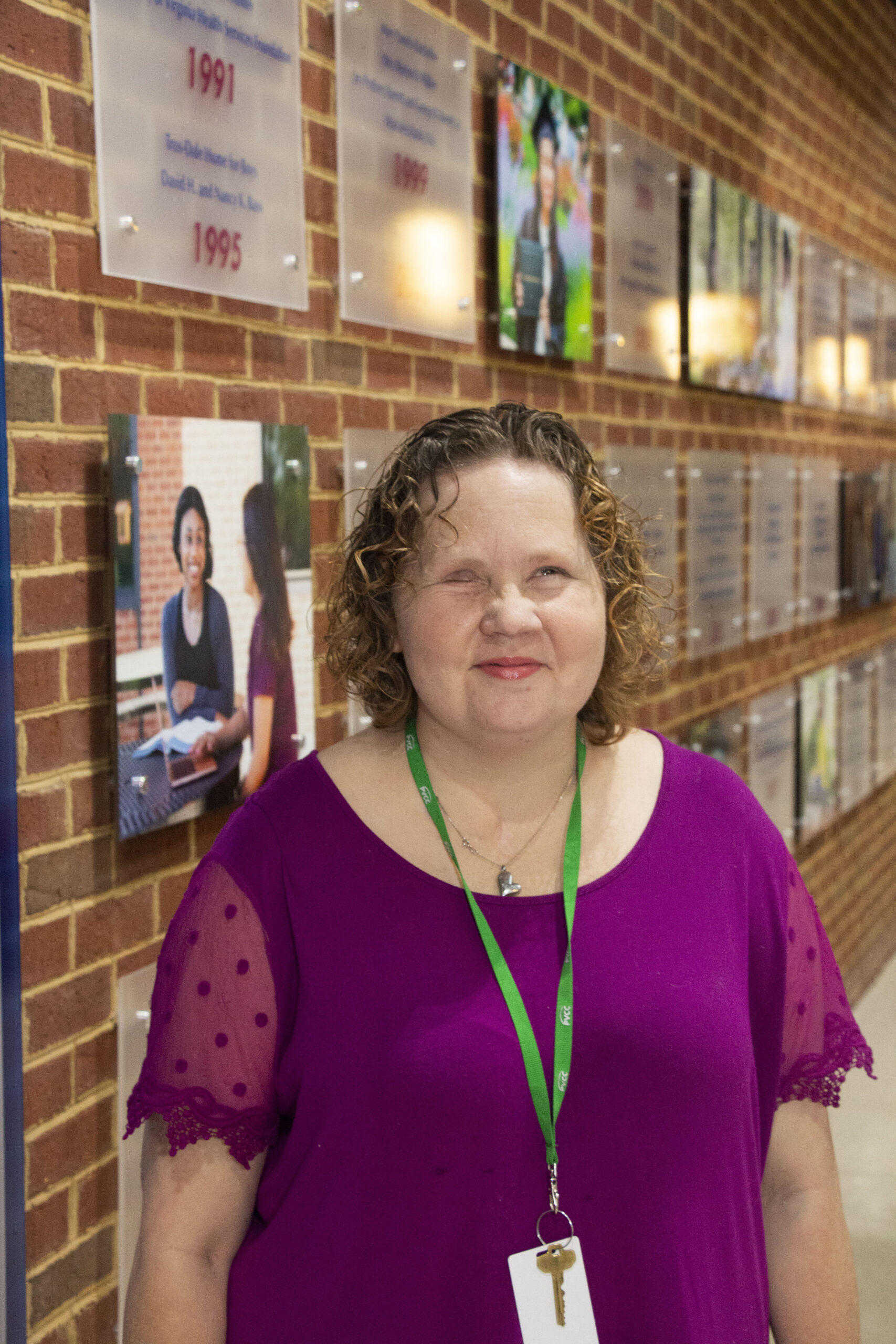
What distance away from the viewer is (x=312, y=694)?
229 centimetres

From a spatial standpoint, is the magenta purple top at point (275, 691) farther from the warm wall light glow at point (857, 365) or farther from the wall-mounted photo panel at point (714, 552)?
the warm wall light glow at point (857, 365)

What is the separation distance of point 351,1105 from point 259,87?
5.25 feet

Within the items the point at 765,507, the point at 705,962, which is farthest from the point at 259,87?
the point at 765,507

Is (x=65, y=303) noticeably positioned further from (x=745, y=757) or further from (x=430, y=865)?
(x=745, y=757)

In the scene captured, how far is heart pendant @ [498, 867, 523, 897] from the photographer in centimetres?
131

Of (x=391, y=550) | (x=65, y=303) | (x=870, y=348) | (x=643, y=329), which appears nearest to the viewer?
(x=391, y=550)

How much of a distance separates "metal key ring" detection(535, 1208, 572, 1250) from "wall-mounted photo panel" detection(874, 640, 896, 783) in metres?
4.91

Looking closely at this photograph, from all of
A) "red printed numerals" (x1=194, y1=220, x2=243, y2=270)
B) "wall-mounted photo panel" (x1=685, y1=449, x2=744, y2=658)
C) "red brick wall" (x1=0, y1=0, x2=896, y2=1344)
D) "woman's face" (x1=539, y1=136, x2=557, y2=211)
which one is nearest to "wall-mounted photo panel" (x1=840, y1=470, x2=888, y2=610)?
"wall-mounted photo panel" (x1=685, y1=449, x2=744, y2=658)

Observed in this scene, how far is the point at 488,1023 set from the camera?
1.25m

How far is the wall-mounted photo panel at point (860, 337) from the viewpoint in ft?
17.6

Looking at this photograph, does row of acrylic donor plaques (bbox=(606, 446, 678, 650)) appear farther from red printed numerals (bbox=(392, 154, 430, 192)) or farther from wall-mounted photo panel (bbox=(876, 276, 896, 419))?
wall-mounted photo panel (bbox=(876, 276, 896, 419))

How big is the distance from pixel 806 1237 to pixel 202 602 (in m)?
1.21

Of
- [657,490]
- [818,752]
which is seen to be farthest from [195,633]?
[818,752]

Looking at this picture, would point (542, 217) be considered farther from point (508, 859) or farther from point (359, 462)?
point (508, 859)
